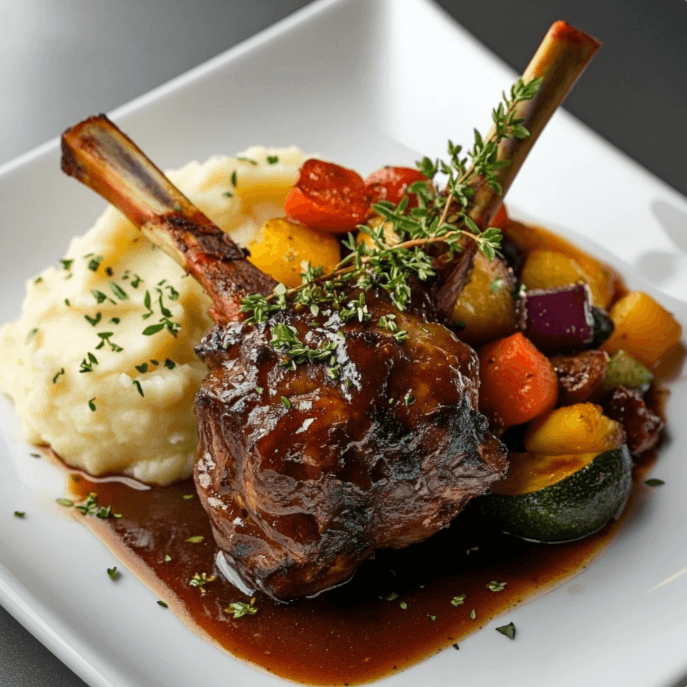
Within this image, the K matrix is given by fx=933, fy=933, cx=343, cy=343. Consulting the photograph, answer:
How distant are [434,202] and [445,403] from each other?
3.34 ft

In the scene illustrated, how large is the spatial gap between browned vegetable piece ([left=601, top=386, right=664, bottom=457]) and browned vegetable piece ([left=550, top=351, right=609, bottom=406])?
0.13m

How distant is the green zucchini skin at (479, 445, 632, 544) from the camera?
12.8 ft

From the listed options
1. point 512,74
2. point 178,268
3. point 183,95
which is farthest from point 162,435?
point 512,74

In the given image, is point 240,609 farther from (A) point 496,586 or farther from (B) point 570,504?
(B) point 570,504

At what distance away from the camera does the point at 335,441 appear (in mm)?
3303

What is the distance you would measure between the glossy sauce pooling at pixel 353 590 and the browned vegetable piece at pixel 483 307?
0.84m

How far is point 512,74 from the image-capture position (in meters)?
5.91

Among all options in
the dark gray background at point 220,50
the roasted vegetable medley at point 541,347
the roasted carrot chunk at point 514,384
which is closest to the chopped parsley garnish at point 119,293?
the roasted vegetable medley at point 541,347

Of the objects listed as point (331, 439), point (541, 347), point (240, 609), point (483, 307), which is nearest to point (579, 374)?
point (541, 347)

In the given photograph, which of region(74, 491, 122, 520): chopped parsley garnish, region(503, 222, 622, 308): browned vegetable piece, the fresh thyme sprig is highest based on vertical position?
the fresh thyme sprig

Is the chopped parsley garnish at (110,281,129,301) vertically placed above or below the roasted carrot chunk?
below

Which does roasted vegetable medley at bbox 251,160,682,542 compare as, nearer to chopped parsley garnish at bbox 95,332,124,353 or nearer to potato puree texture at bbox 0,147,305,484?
potato puree texture at bbox 0,147,305,484

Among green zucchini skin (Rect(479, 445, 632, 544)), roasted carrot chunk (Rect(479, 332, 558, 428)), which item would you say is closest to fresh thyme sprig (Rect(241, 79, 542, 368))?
roasted carrot chunk (Rect(479, 332, 558, 428))

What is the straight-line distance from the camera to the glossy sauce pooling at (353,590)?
12.0 ft
